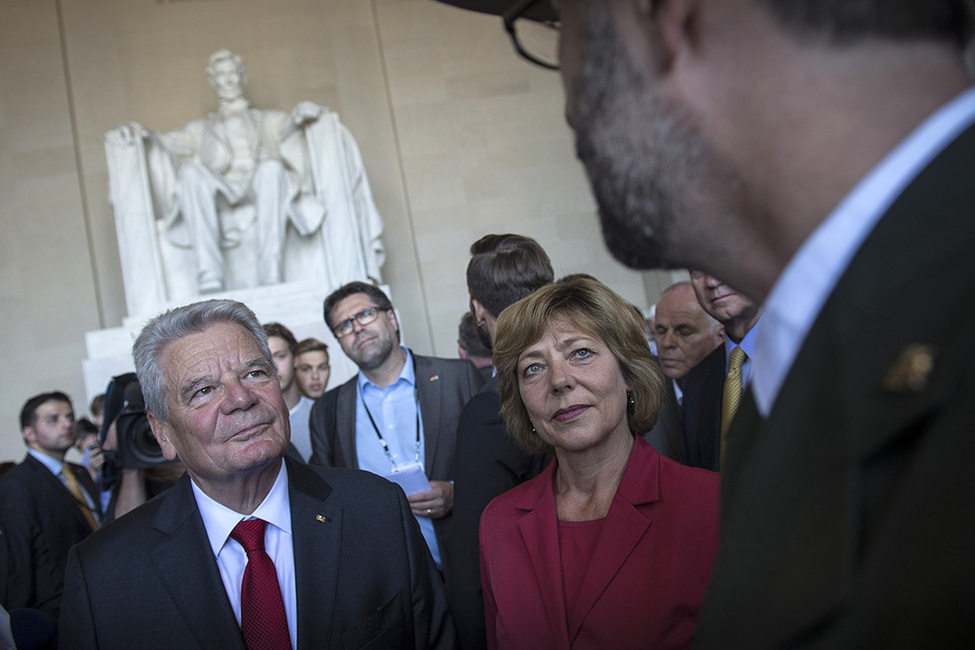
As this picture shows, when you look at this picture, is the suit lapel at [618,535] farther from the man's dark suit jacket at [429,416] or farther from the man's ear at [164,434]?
the man's dark suit jacket at [429,416]

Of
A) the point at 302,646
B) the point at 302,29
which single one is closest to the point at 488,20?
the point at 302,29

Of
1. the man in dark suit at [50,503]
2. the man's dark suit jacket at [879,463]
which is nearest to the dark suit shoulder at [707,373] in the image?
the man's dark suit jacket at [879,463]

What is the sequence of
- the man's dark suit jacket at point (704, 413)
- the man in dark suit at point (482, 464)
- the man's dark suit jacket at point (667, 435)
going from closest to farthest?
the man in dark suit at point (482, 464) < the man's dark suit jacket at point (704, 413) < the man's dark suit jacket at point (667, 435)

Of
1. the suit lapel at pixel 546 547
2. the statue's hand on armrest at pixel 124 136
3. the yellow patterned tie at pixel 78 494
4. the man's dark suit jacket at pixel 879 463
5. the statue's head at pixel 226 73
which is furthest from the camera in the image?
the statue's head at pixel 226 73

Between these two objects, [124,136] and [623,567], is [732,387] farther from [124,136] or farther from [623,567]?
[124,136]

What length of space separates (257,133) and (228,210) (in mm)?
956

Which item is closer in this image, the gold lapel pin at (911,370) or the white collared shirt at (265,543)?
the gold lapel pin at (911,370)

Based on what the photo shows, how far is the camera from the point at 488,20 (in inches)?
444

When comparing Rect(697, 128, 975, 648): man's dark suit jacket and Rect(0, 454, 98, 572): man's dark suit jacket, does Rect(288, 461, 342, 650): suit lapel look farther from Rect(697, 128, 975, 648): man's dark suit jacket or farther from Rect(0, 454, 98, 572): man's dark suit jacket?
Rect(0, 454, 98, 572): man's dark suit jacket

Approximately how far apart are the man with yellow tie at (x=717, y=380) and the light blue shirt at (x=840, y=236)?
2020 millimetres

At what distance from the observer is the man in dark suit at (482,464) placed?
272 cm

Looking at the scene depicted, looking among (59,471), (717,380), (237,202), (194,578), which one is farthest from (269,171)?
(194,578)

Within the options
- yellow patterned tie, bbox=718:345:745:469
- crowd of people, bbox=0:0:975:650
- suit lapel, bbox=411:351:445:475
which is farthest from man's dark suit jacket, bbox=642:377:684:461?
suit lapel, bbox=411:351:445:475

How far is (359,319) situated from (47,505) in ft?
→ 6.33
